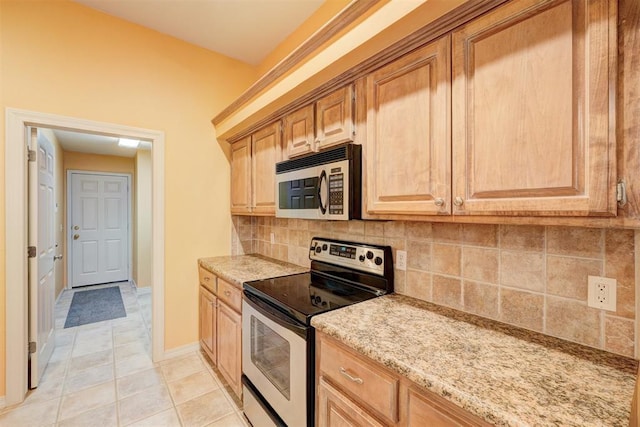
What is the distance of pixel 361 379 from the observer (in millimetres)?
1067

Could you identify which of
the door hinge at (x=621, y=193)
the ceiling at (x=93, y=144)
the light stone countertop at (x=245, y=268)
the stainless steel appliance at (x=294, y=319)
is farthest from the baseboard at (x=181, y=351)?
the door hinge at (x=621, y=193)

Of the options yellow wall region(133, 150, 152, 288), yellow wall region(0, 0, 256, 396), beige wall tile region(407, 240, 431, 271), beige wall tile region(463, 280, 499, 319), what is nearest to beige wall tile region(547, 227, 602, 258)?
beige wall tile region(463, 280, 499, 319)

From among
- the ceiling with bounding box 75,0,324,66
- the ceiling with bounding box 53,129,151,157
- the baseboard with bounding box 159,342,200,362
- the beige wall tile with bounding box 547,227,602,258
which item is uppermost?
the ceiling with bounding box 75,0,324,66

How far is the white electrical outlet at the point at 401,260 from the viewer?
1.62 m

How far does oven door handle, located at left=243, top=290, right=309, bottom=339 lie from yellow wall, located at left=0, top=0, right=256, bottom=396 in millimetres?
1172

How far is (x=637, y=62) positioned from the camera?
0.72 m

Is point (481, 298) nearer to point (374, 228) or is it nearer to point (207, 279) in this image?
point (374, 228)

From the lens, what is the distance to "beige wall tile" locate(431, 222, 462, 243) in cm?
139

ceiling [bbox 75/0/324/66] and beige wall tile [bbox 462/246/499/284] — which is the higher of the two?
ceiling [bbox 75/0/324/66]

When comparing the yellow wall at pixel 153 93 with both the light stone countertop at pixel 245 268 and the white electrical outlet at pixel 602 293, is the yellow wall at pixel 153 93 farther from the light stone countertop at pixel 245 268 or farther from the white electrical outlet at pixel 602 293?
the white electrical outlet at pixel 602 293

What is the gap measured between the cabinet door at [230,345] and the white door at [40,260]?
4.43 feet

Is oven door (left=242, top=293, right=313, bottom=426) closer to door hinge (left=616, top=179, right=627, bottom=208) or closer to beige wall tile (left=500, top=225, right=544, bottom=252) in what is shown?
beige wall tile (left=500, top=225, right=544, bottom=252)

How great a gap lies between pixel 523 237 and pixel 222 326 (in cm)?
205

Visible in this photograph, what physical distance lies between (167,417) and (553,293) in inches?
90.9
